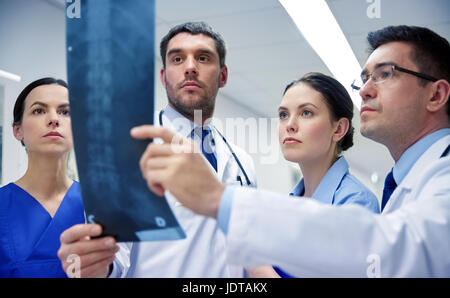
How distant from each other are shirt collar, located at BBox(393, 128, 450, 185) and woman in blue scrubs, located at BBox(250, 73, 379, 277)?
8 cm

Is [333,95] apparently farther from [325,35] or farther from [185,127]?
[325,35]

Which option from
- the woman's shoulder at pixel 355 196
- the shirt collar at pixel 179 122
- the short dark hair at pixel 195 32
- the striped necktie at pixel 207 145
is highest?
the short dark hair at pixel 195 32

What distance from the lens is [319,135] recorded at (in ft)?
3.07

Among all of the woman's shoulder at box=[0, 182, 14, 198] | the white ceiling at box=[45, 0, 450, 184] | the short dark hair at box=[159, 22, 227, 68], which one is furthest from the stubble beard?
the white ceiling at box=[45, 0, 450, 184]

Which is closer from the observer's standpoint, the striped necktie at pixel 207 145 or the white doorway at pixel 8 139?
the striped necktie at pixel 207 145

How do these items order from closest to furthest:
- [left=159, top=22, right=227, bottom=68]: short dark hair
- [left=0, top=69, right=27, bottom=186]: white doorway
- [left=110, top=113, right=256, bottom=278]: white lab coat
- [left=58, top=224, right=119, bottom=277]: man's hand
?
[left=58, top=224, right=119, bottom=277]: man's hand
[left=110, top=113, right=256, bottom=278]: white lab coat
[left=159, top=22, right=227, bottom=68]: short dark hair
[left=0, top=69, right=27, bottom=186]: white doorway

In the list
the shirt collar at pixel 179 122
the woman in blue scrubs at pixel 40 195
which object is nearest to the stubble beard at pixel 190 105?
the shirt collar at pixel 179 122

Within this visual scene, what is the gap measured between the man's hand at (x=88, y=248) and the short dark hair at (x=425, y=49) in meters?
0.77

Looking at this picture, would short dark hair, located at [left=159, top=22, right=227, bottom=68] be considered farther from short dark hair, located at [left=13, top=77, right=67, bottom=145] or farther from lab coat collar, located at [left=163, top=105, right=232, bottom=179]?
short dark hair, located at [left=13, top=77, right=67, bottom=145]

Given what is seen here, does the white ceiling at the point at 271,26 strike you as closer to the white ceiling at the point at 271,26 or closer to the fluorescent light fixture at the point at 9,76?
the white ceiling at the point at 271,26

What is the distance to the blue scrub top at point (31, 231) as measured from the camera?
86cm

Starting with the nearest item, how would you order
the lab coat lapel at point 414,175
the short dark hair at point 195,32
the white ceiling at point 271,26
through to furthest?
the lab coat lapel at point 414,175
the short dark hair at point 195,32
the white ceiling at point 271,26

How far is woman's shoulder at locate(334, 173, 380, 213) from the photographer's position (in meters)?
0.81
